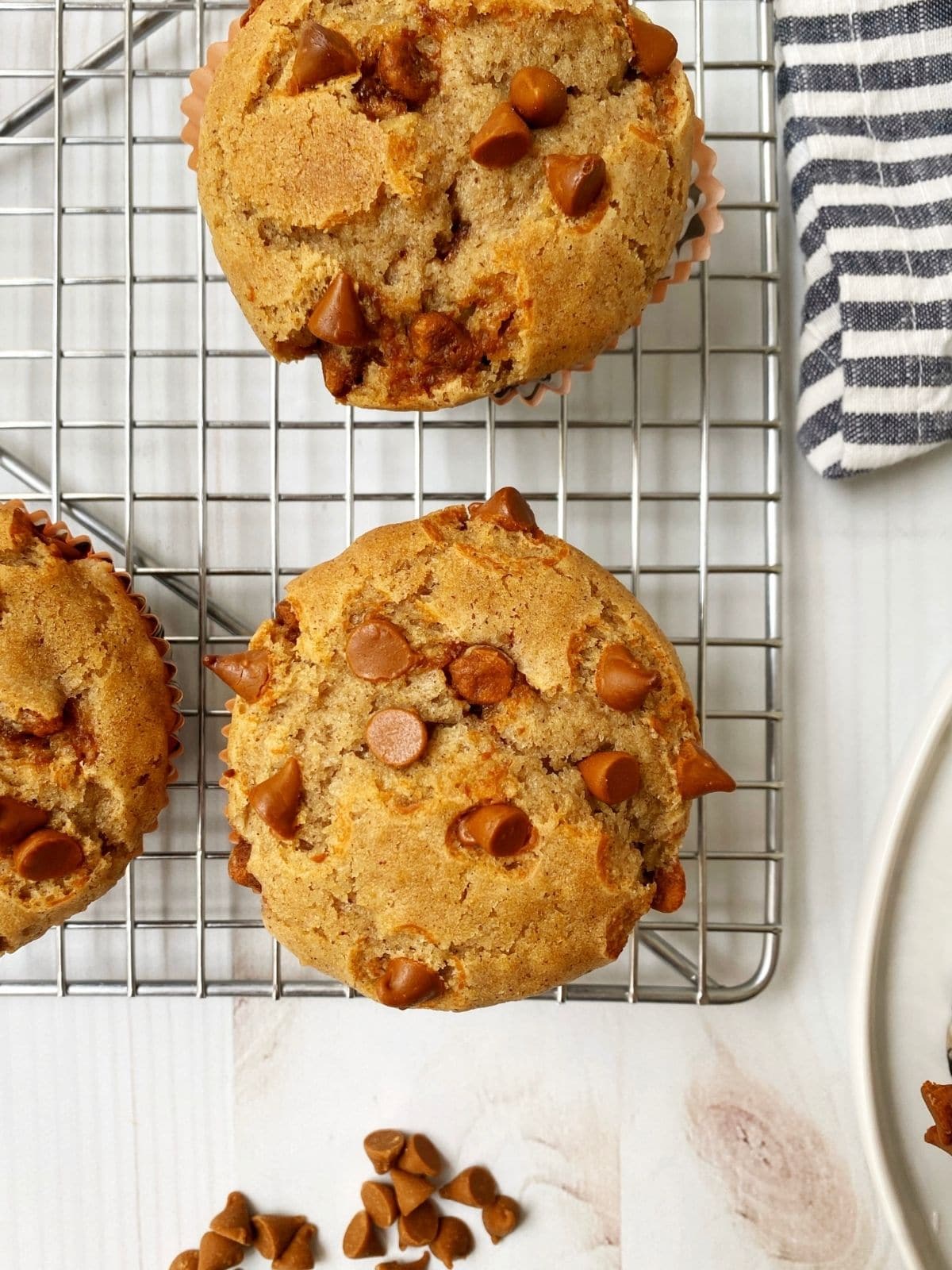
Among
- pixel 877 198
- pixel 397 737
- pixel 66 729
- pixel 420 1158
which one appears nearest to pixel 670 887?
pixel 397 737

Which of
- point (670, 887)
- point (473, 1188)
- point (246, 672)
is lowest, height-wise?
point (473, 1188)

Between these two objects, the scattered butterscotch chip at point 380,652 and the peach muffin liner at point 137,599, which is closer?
the scattered butterscotch chip at point 380,652

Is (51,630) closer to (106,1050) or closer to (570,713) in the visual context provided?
(570,713)

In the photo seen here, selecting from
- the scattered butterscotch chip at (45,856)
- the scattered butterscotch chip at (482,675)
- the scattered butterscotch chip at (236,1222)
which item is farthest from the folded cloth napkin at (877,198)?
the scattered butterscotch chip at (236,1222)

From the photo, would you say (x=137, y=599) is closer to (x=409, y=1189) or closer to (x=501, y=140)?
(x=501, y=140)

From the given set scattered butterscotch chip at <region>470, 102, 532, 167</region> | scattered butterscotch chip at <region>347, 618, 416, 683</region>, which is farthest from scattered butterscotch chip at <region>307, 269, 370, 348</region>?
scattered butterscotch chip at <region>347, 618, 416, 683</region>

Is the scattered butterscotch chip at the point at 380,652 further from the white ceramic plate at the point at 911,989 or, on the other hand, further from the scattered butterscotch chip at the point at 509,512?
the white ceramic plate at the point at 911,989
